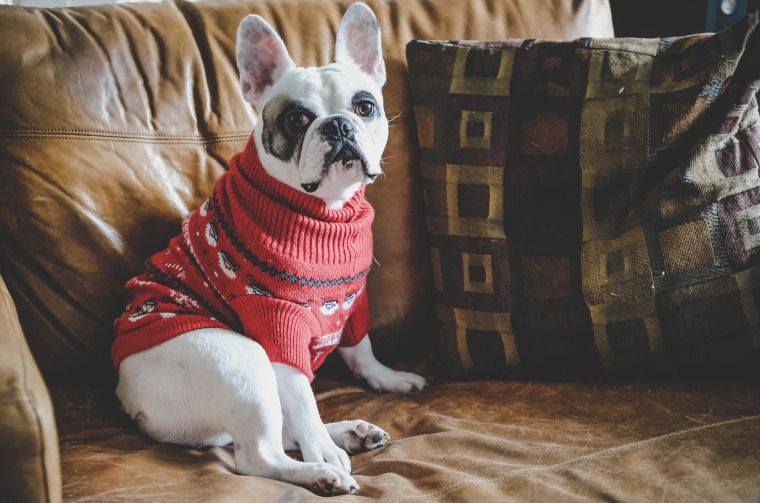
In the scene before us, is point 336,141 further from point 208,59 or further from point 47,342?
point 47,342

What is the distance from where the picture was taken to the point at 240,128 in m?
1.57

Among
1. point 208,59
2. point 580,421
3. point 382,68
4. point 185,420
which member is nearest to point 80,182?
point 208,59

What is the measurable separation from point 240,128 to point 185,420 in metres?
0.69

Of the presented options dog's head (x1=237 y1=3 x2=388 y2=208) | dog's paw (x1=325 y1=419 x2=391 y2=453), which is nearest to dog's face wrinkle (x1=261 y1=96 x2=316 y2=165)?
dog's head (x1=237 y1=3 x2=388 y2=208)

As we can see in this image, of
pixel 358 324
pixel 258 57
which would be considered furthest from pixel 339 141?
pixel 358 324

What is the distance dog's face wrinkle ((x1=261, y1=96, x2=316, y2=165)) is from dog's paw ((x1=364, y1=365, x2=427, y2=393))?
21.0 inches

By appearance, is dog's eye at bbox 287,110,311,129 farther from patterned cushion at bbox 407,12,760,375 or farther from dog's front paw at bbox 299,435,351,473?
dog's front paw at bbox 299,435,351,473

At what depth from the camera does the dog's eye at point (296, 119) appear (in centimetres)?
135

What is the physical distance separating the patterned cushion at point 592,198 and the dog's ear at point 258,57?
0.32 m

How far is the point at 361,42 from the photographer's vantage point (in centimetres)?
149

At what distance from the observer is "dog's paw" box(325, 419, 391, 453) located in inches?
50.3

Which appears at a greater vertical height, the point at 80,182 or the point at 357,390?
the point at 80,182

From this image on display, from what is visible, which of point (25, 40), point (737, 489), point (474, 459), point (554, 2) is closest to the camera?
point (737, 489)

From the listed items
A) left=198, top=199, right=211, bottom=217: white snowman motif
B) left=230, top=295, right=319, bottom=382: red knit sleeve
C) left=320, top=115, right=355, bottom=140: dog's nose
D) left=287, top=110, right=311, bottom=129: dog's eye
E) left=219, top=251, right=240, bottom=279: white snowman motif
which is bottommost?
left=230, top=295, right=319, bottom=382: red knit sleeve
